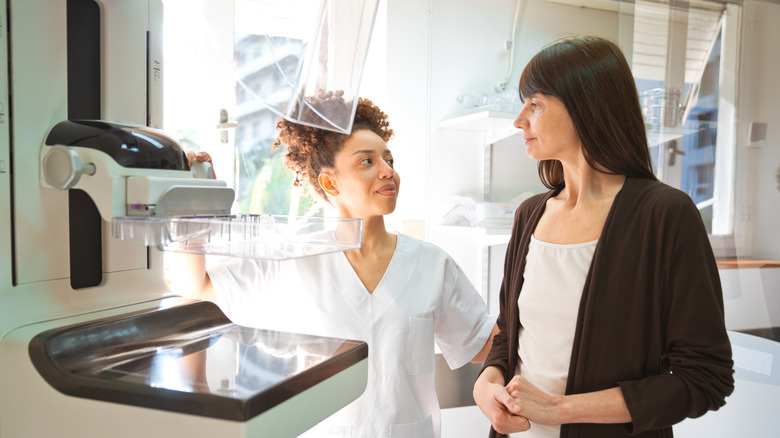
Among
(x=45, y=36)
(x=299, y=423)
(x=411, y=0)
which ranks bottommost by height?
(x=299, y=423)

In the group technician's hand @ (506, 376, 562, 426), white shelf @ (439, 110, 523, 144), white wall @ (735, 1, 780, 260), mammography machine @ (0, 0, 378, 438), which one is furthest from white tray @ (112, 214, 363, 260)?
white shelf @ (439, 110, 523, 144)

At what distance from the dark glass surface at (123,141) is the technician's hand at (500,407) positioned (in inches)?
26.5

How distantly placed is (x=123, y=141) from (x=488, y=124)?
5.85 feet

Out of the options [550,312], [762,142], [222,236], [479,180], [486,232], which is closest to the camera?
[222,236]

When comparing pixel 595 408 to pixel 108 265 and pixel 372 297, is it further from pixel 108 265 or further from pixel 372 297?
Result: pixel 108 265

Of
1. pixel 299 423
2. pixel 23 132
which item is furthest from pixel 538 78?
pixel 23 132

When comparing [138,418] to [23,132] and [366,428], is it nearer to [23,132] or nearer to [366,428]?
[23,132]

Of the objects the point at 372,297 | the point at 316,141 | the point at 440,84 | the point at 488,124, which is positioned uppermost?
the point at 440,84

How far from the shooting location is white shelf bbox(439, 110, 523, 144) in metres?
2.29

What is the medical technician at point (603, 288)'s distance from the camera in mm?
946

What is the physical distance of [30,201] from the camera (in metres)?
0.84

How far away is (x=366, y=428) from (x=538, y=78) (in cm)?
84

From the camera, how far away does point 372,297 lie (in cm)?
139

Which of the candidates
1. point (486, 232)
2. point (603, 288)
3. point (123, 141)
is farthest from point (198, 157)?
point (486, 232)
